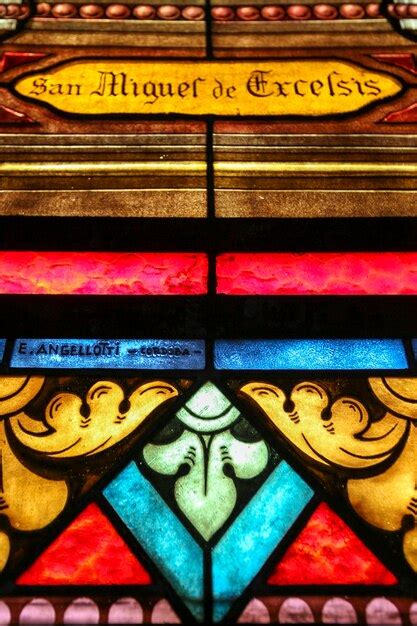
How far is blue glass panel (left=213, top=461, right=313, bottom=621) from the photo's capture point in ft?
3.13

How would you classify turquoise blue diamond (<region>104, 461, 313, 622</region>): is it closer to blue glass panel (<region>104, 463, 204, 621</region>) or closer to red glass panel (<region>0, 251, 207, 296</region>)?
blue glass panel (<region>104, 463, 204, 621</region>)

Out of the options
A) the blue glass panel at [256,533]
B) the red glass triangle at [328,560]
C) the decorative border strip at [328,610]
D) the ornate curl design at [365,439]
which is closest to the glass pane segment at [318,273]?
the ornate curl design at [365,439]

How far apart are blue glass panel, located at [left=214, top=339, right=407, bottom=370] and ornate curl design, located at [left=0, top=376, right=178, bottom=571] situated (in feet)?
0.56

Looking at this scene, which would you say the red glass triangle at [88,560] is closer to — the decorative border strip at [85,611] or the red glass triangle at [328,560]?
the decorative border strip at [85,611]

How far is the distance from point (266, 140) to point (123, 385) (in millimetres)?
812

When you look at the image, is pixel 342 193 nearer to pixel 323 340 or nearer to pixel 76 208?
pixel 323 340

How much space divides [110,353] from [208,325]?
24 cm

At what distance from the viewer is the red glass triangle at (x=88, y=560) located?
96cm

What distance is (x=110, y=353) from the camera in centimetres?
130

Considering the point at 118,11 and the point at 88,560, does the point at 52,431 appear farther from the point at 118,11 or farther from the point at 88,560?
the point at 118,11

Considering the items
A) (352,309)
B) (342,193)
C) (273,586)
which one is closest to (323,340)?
(352,309)

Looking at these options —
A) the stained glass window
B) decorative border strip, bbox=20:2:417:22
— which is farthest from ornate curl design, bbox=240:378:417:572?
decorative border strip, bbox=20:2:417:22

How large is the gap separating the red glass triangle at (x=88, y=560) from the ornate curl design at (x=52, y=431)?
0.05m

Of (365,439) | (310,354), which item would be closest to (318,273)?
(310,354)
